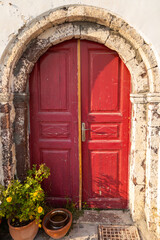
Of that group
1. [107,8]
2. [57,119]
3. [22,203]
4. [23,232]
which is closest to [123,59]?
[107,8]

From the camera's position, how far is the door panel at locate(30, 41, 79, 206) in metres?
2.79

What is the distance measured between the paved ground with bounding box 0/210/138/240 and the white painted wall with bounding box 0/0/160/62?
2.36 meters

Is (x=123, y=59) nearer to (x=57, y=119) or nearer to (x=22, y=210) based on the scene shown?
(x=57, y=119)

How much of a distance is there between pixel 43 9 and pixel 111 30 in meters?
0.89

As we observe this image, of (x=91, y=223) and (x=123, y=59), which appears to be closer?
(x=123, y=59)

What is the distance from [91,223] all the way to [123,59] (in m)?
2.37

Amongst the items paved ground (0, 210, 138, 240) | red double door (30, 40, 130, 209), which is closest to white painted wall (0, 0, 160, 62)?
red double door (30, 40, 130, 209)

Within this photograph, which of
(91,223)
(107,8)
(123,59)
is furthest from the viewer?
(91,223)

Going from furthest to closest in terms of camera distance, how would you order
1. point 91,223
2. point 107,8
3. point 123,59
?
point 91,223
point 123,59
point 107,8

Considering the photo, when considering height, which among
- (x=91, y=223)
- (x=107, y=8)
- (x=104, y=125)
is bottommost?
(x=91, y=223)

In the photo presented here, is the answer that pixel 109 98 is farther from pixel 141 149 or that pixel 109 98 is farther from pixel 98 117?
pixel 141 149

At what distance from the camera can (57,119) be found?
9.46 ft

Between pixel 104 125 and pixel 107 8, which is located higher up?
pixel 107 8

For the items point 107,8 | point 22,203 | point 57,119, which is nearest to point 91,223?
point 22,203
